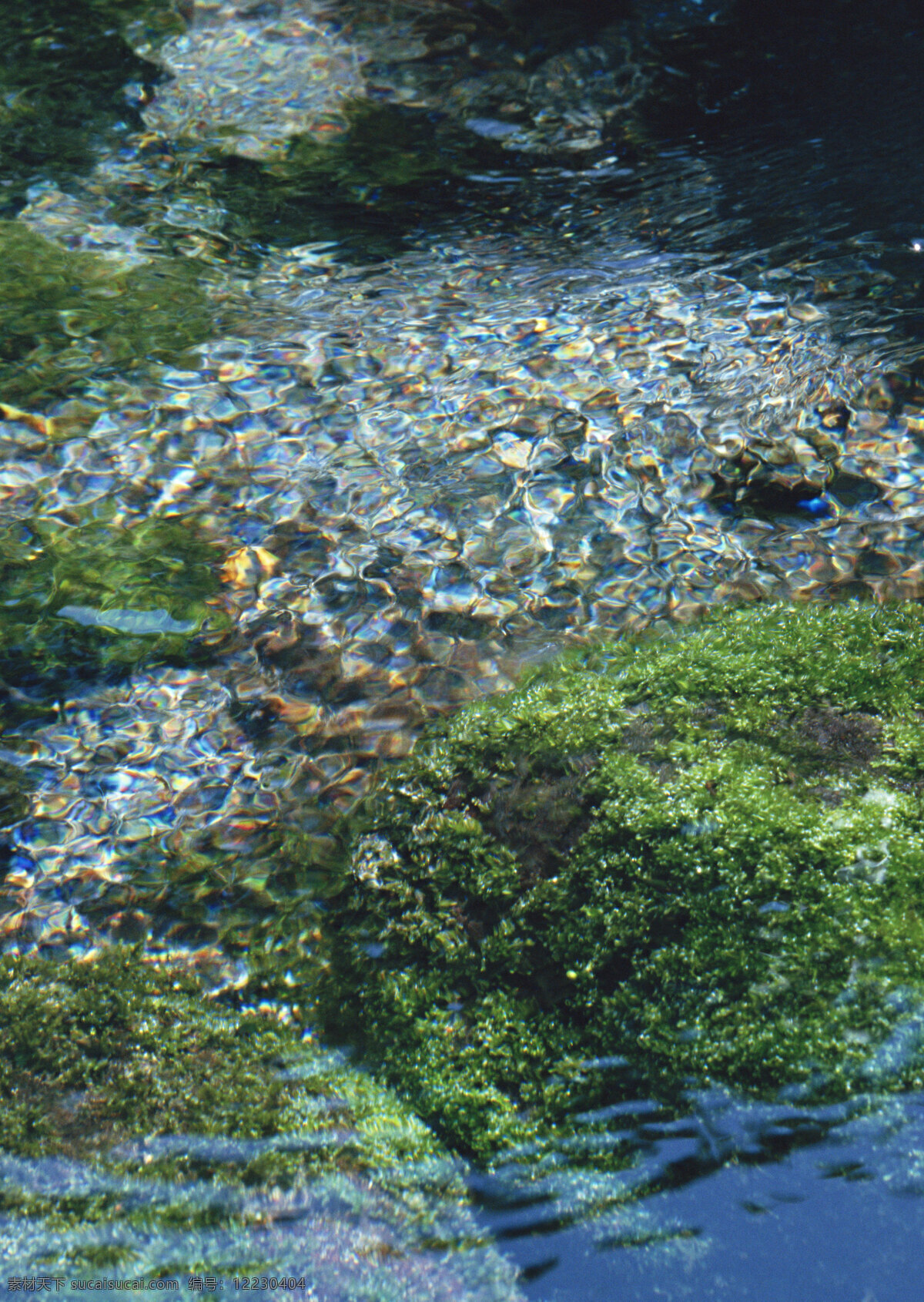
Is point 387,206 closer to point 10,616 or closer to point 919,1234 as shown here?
point 10,616

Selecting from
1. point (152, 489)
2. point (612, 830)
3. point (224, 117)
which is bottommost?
point (612, 830)

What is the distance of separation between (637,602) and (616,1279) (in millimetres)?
2350

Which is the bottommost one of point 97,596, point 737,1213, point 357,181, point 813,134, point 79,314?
point 737,1213

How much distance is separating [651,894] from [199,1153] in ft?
4.63

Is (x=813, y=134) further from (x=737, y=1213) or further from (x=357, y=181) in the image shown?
(x=737, y=1213)

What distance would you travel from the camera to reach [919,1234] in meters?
2.16

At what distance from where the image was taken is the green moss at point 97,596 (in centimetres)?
369

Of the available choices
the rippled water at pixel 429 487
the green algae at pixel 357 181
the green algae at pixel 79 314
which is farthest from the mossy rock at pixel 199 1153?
the green algae at pixel 357 181

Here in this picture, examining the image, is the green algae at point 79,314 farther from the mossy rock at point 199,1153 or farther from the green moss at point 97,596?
the mossy rock at point 199,1153

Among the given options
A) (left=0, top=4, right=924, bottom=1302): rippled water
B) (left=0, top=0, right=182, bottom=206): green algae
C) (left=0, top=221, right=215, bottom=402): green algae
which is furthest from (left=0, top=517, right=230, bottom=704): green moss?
(left=0, top=0, right=182, bottom=206): green algae

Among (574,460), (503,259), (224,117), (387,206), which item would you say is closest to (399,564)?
(574,460)

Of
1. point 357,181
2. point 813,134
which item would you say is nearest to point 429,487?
point 357,181

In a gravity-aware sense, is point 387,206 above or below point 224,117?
below

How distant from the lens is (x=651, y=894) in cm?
280
